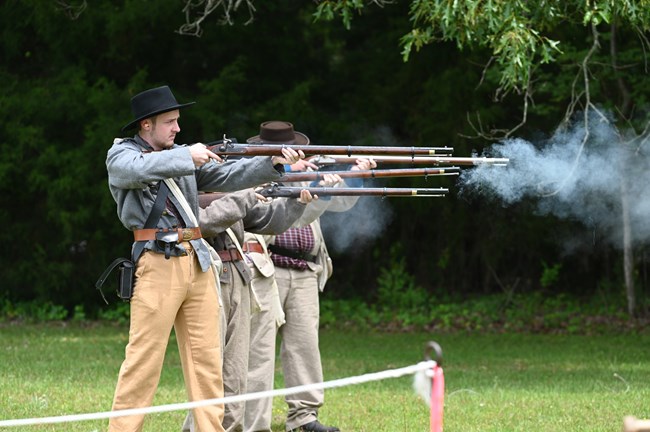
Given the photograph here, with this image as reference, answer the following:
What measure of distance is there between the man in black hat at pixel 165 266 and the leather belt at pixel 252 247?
1.33 m

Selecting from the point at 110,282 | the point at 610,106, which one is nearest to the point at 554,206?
the point at 610,106

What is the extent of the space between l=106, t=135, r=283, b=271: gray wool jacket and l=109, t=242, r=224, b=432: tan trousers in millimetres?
122

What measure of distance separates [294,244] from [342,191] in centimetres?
153

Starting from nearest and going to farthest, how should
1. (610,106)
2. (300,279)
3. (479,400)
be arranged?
(300,279)
(479,400)
(610,106)

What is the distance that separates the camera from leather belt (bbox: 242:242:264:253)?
802 centimetres

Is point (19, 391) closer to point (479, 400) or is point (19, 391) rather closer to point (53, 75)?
point (479, 400)

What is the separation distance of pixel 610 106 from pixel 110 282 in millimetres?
8047

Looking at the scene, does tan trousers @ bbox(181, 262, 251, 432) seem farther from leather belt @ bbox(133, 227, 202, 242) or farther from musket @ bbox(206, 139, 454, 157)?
musket @ bbox(206, 139, 454, 157)

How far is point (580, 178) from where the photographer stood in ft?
42.2

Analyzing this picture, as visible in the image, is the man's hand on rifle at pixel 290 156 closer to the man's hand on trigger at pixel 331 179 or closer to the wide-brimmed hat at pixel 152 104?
the wide-brimmed hat at pixel 152 104

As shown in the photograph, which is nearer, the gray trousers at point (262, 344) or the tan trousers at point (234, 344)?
the tan trousers at point (234, 344)

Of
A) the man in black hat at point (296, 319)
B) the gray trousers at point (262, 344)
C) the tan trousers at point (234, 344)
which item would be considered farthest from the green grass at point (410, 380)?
the tan trousers at point (234, 344)

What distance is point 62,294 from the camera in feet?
62.8

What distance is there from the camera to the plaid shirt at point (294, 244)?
8461 mm
